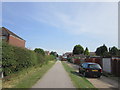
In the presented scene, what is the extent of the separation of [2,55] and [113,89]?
23.1 feet

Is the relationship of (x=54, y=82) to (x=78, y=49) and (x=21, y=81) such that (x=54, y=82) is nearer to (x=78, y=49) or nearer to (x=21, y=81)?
(x=21, y=81)

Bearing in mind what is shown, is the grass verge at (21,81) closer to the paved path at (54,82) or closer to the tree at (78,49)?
the paved path at (54,82)

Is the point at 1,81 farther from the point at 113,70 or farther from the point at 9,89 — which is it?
the point at 113,70

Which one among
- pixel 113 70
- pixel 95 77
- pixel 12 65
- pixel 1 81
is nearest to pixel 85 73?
pixel 95 77

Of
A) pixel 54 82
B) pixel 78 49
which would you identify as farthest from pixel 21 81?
pixel 78 49

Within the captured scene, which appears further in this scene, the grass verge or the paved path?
the paved path

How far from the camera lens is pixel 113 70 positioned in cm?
1429

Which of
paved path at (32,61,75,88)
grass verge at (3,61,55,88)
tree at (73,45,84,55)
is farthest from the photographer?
tree at (73,45,84,55)

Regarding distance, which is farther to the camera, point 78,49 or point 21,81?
point 78,49

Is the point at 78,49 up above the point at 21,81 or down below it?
above

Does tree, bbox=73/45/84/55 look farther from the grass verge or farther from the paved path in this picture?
the grass verge

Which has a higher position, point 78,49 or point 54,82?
point 78,49

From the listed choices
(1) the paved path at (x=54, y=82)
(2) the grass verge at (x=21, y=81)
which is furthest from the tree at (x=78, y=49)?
(2) the grass verge at (x=21, y=81)

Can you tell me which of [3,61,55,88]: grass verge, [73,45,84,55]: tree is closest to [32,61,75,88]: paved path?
[3,61,55,88]: grass verge
